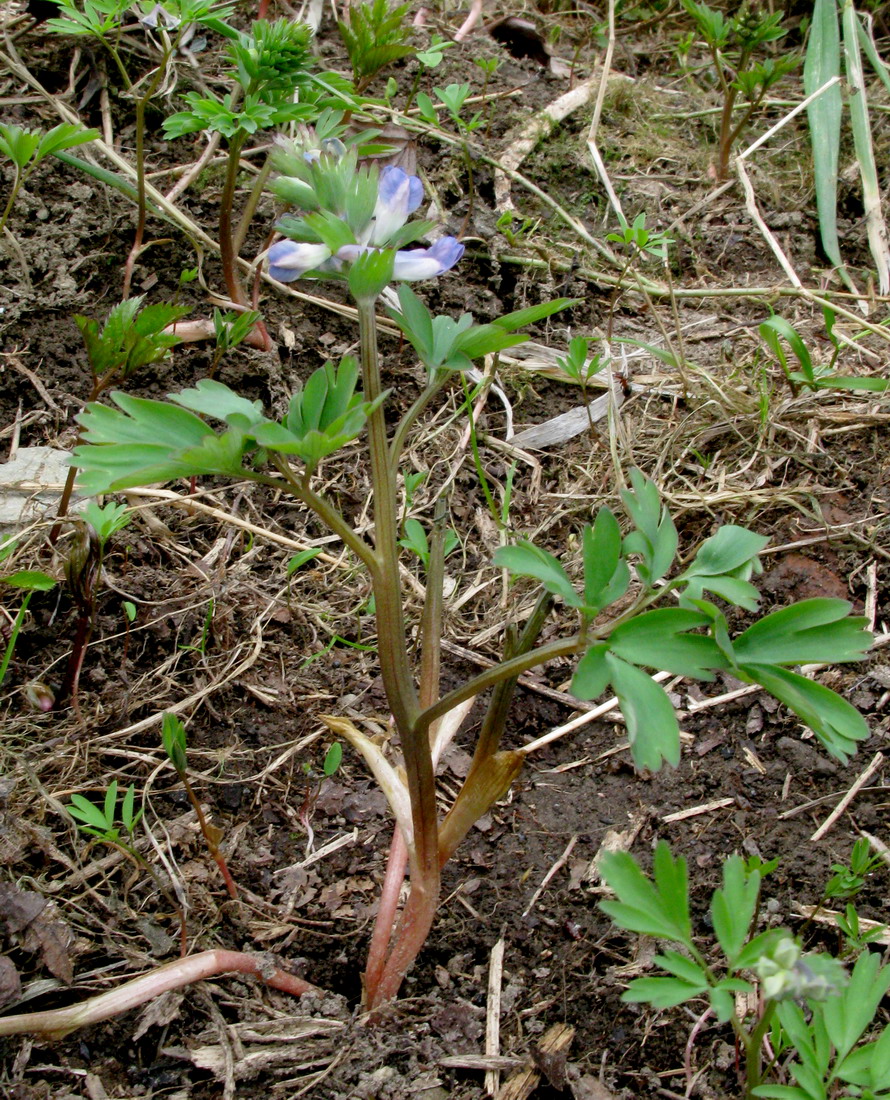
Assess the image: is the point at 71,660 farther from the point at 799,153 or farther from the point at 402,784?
the point at 799,153

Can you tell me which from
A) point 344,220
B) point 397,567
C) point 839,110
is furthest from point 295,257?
point 839,110

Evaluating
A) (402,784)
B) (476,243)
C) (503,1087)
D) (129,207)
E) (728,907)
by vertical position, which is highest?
(129,207)

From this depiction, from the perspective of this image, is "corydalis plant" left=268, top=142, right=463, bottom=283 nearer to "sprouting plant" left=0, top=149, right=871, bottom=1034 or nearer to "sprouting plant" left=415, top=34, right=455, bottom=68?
"sprouting plant" left=0, top=149, right=871, bottom=1034

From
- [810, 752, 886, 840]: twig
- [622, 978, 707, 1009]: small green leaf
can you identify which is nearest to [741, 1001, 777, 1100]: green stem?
[622, 978, 707, 1009]: small green leaf

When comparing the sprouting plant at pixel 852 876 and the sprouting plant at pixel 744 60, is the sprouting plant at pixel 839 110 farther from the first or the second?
the sprouting plant at pixel 852 876

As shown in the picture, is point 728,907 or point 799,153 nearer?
point 728,907

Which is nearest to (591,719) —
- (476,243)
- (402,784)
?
(402,784)

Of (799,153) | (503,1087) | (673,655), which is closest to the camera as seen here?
(673,655)

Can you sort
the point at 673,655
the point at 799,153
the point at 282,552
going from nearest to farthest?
the point at 673,655 < the point at 282,552 < the point at 799,153
